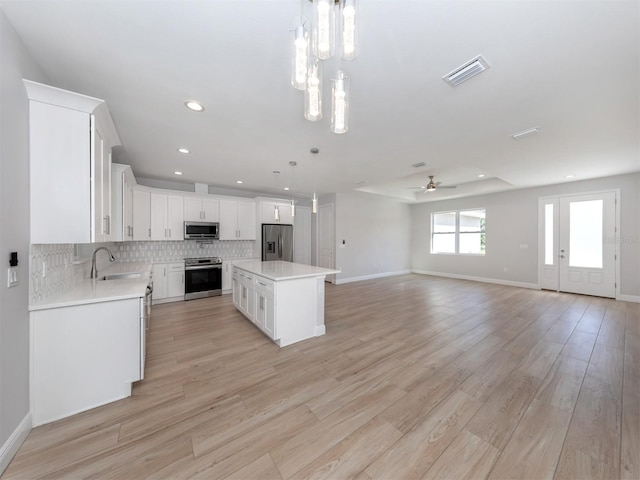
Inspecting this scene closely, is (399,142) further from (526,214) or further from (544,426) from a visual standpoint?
(526,214)

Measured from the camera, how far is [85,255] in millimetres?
3045

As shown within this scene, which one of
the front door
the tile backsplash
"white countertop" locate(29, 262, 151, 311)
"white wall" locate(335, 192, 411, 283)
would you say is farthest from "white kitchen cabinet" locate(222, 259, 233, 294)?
the front door

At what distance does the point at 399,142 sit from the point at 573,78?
1.63 meters

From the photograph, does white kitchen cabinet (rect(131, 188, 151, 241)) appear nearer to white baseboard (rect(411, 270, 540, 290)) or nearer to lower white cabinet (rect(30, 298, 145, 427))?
lower white cabinet (rect(30, 298, 145, 427))

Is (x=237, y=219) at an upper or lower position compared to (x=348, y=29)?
lower

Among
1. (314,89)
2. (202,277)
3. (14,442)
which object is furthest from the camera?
(202,277)

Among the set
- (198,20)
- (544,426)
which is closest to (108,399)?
(198,20)

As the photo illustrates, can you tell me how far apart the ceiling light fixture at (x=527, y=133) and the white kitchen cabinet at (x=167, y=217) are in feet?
19.3

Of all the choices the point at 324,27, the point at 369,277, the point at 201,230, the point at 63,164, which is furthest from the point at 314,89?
the point at 369,277

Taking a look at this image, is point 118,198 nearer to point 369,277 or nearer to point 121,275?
point 121,275

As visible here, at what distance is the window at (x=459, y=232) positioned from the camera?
7.14 metres

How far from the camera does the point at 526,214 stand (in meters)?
6.21

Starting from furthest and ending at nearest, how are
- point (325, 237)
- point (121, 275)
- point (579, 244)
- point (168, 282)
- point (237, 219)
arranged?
point (325, 237), point (237, 219), point (579, 244), point (168, 282), point (121, 275)

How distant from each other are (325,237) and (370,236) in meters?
1.52
